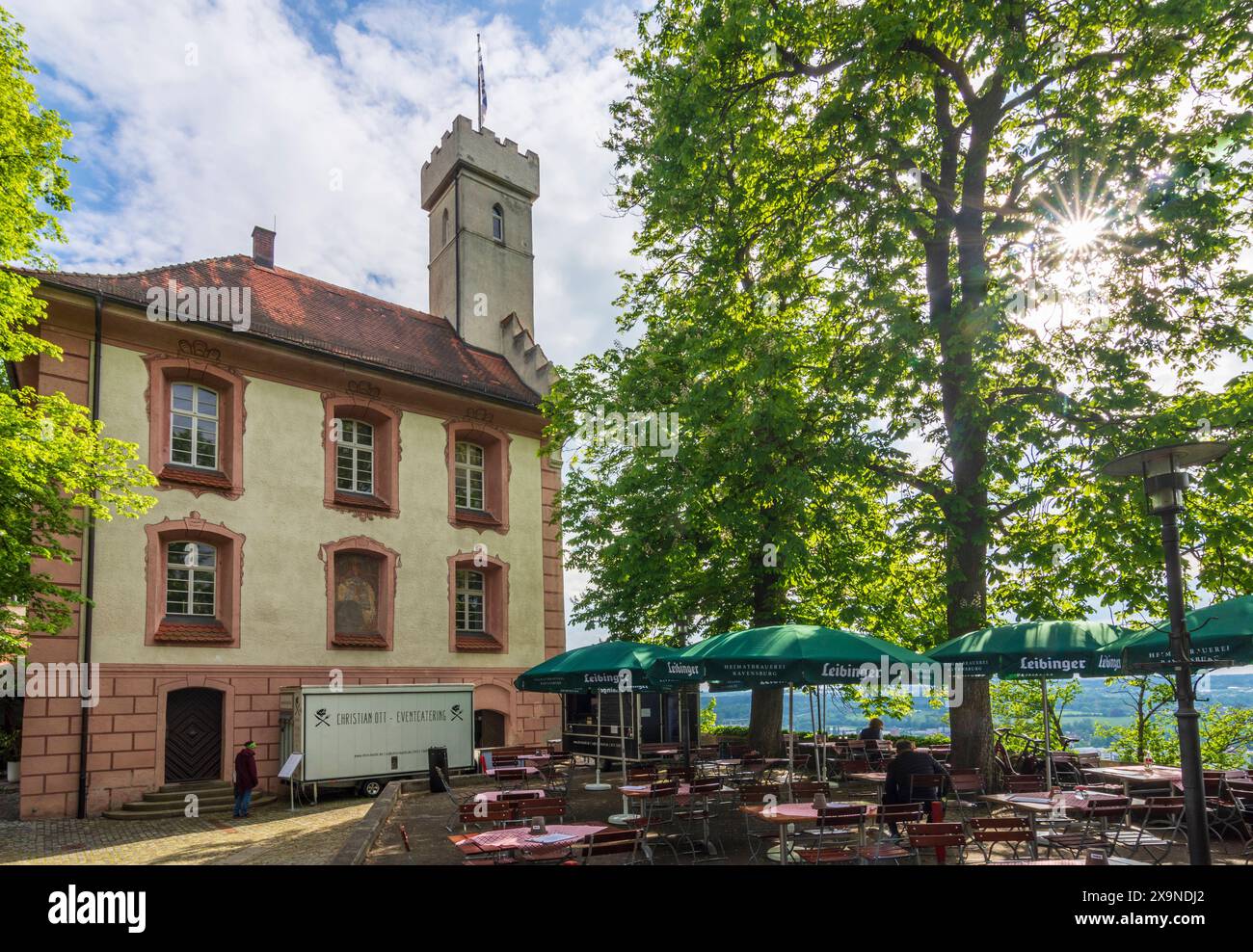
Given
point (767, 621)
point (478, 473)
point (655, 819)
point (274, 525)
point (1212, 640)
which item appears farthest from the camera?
point (478, 473)

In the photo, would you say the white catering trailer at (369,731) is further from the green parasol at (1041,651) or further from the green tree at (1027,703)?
the green parasol at (1041,651)

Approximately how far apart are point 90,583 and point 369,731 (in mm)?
6477

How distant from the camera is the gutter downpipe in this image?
17.7m

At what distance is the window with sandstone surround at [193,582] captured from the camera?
63.4 feet

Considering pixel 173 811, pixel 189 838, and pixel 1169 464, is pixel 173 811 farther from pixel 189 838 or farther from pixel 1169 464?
pixel 1169 464

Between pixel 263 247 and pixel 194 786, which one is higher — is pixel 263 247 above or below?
above

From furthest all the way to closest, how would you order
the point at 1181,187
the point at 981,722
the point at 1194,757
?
the point at 981,722 → the point at 1181,187 → the point at 1194,757

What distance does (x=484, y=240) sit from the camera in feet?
104

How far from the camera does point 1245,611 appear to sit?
30.1 ft

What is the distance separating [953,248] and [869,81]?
3804 mm

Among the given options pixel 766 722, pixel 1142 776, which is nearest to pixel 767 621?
pixel 766 722

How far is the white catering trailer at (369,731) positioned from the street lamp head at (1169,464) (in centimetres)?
1654

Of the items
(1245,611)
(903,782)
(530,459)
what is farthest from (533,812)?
(530,459)
